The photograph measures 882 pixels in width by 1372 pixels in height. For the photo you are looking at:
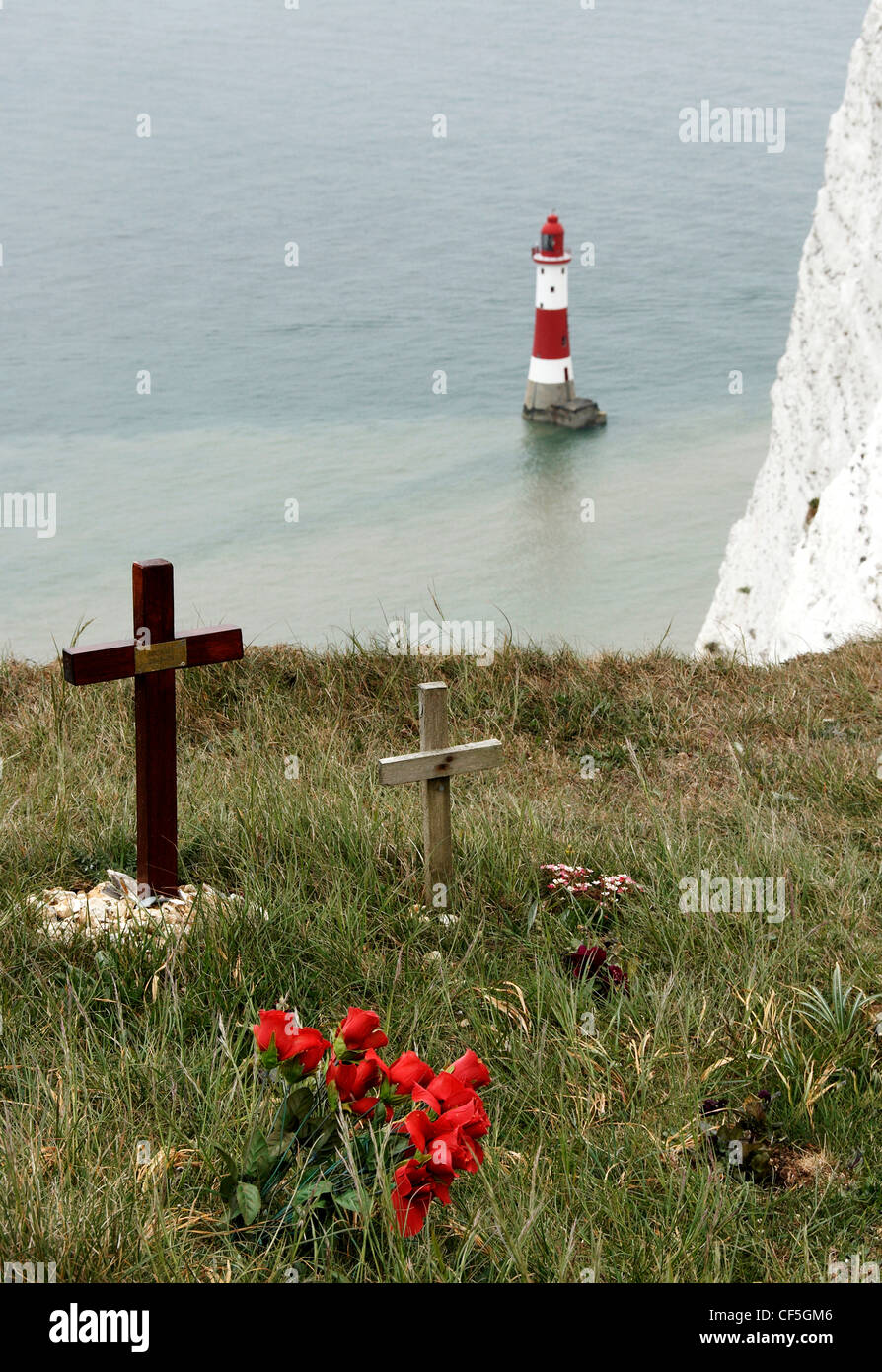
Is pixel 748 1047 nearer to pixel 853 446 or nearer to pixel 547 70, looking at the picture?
pixel 853 446

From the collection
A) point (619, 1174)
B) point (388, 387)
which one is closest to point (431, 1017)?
point (619, 1174)

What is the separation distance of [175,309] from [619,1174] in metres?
69.2

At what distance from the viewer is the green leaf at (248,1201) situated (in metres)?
2.36

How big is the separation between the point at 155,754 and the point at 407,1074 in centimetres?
211

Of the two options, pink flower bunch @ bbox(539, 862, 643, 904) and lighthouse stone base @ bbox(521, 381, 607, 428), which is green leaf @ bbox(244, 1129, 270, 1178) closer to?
pink flower bunch @ bbox(539, 862, 643, 904)

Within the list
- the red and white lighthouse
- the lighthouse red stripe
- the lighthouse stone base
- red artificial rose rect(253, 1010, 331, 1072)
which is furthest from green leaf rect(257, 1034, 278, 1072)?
the lighthouse stone base

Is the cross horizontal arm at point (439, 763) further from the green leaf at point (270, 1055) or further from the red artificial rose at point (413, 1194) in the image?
the red artificial rose at point (413, 1194)

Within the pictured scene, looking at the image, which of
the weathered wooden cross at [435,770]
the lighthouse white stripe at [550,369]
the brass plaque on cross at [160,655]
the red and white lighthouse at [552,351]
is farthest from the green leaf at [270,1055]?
the lighthouse white stripe at [550,369]

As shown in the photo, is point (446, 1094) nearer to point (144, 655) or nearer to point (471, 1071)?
point (471, 1071)

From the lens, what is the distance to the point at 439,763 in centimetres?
416

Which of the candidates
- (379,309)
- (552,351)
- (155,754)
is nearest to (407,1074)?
(155,754)

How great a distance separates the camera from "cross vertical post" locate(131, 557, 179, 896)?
405cm

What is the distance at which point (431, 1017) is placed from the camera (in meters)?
3.37

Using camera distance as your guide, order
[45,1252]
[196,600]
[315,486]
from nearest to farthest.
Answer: [45,1252] < [196,600] < [315,486]
